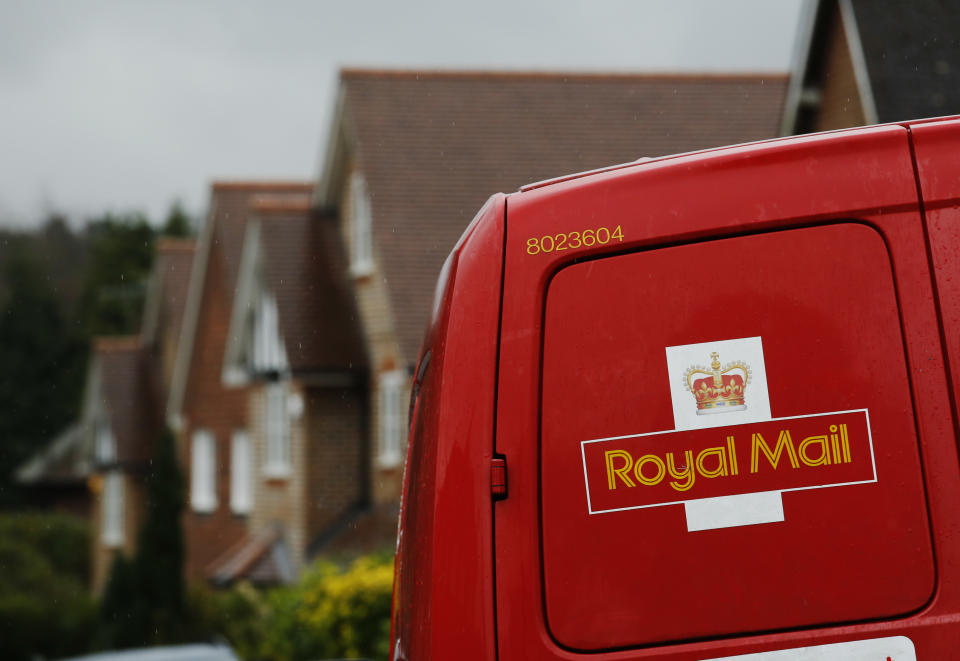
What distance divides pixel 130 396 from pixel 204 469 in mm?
7386

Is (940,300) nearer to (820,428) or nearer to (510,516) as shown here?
(820,428)

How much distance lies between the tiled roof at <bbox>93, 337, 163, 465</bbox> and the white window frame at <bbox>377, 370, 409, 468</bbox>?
1489 centimetres

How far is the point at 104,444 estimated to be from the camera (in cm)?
3672

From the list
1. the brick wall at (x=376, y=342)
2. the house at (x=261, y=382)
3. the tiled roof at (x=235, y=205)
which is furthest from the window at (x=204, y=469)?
the brick wall at (x=376, y=342)

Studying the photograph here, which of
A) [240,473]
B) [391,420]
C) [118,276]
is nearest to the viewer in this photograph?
[391,420]

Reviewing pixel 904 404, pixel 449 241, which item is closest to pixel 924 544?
pixel 904 404

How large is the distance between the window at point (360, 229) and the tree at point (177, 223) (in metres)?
70.4

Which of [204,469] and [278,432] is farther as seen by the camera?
[204,469]

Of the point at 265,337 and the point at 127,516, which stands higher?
the point at 265,337

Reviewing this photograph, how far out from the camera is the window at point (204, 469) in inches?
1200

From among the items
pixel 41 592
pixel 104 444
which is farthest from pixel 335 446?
pixel 41 592

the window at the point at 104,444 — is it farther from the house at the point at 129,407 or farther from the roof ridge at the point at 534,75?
the roof ridge at the point at 534,75

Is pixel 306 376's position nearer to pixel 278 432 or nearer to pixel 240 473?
pixel 278 432

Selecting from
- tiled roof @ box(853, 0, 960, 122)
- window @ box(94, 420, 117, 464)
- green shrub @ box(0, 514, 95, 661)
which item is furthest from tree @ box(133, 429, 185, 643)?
tiled roof @ box(853, 0, 960, 122)
